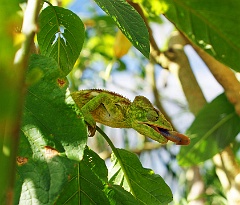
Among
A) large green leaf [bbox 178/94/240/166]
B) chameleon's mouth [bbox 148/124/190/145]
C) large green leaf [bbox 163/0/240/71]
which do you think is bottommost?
large green leaf [bbox 178/94/240/166]

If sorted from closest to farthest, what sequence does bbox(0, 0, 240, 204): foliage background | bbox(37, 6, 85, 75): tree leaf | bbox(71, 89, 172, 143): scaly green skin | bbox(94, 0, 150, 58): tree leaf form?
bbox(0, 0, 240, 204): foliage background
bbox(94, 0, 150, 58): tree leaf
bbox(71, 89, 172, 143): scaly green skin
bbox(37, 6, 85, 75): tree leaf

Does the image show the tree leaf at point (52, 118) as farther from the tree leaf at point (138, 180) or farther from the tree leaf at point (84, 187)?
the tree leaf at point (138, 180)

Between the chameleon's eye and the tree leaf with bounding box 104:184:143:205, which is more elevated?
the chameleon's eye

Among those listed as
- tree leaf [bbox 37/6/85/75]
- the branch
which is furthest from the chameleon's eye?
the branch

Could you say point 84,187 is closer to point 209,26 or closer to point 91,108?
point 91,108

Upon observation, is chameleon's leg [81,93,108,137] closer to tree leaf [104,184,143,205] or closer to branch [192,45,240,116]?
tree leaf [104,184,143,205]

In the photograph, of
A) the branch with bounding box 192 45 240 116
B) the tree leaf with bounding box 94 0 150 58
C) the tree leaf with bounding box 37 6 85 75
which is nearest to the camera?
the tree leaf with bounding box 94 0 150 58

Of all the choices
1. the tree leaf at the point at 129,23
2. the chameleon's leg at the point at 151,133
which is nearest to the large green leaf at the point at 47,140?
the tree leaf at the point at 129,23
